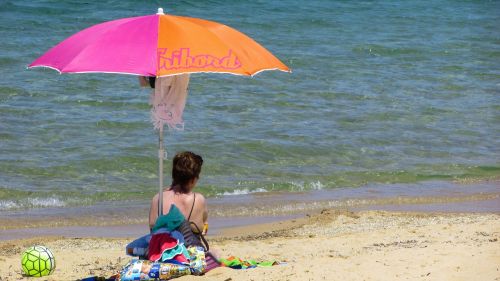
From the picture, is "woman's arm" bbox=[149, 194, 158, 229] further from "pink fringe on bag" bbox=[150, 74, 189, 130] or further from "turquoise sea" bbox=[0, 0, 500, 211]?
"turquoise sea" bbox=[0, 0, 500, 211]

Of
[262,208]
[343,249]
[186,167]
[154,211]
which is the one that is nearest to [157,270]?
[154,211]

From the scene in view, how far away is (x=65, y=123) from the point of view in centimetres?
1366

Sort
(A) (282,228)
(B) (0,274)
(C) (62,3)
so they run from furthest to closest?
(C) (62,3) → (A) (282,228) → (B) (0,274)

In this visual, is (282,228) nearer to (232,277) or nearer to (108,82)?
(232,277)

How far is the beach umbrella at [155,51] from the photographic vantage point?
5.70 m

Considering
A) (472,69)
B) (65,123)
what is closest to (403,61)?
(472,69)

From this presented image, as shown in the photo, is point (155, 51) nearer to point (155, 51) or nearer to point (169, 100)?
point (155, 51)

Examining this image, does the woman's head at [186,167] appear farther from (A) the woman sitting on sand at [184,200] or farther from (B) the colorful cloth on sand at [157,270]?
(B) the colorful cloth on sand at [157,270]

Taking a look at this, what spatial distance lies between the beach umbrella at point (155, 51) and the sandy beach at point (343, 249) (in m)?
1.31

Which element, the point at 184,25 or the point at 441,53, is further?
the point at 441,53

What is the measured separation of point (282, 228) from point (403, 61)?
11.8 meters

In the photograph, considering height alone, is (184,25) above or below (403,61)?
above

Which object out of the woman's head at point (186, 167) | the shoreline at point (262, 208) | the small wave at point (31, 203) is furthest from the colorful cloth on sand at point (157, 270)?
the small wave at point (31, 203)

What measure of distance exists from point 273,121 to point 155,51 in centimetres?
864
